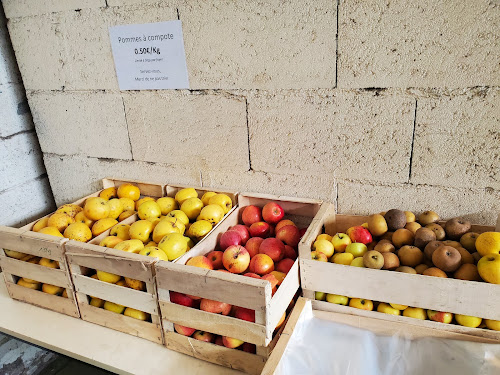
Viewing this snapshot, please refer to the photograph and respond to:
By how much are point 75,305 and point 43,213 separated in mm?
1314

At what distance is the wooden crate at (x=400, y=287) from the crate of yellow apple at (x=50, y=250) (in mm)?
1129

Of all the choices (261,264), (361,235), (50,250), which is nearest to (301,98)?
(361,235)

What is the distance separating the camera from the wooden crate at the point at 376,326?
1386 millimetres

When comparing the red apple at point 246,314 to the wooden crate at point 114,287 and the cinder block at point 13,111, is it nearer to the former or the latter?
the wooden crate at point 114,287

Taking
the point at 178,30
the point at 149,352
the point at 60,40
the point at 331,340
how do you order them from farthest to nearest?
the point at 60,40 < the point at 178,30 < the point at 149,352 < the point at 331,340

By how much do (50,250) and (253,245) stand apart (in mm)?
Result: 955

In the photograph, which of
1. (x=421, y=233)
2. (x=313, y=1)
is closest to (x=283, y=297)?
(x=421, y=233)

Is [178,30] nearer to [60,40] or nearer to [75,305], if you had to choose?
[60,40]

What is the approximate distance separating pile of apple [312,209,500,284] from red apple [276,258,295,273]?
5.0 inches

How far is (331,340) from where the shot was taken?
149 centimetres

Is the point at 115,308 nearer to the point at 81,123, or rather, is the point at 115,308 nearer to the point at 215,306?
the point at 215,306

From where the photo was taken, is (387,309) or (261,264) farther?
(261,264)

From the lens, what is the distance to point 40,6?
2340 millimetres

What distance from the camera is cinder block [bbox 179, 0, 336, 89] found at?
5.75ft
